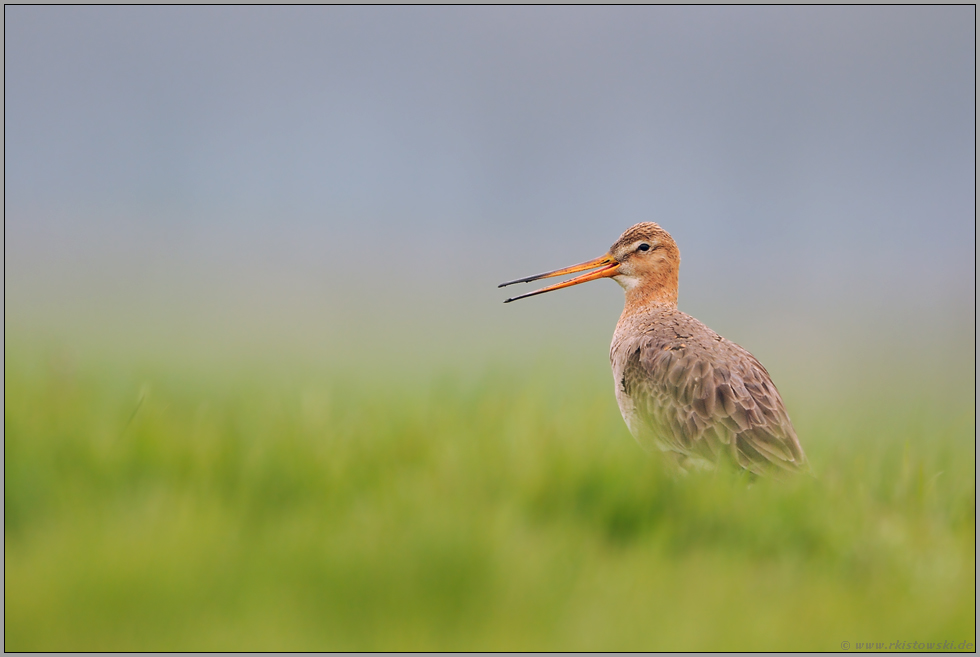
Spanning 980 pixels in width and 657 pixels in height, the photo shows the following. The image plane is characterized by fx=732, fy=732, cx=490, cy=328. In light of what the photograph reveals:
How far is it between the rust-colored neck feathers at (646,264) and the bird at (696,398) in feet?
0.85

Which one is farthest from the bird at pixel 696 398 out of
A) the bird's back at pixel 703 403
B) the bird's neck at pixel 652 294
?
the bird's neck at pixel 652 294

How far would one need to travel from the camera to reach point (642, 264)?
722 centimetres

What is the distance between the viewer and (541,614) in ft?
9.46

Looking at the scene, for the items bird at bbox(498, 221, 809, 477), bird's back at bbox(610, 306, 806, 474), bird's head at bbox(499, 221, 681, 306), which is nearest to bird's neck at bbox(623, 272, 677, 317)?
bird's head at bbox(499, 221, 681, 306)

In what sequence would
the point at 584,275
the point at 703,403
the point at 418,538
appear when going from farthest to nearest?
the point at 584,275
the point at 703,403
the point at 418,538

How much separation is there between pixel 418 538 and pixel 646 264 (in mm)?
4837

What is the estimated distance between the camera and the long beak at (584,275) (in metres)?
6.76

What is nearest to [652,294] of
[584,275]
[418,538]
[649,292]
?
[649,292]

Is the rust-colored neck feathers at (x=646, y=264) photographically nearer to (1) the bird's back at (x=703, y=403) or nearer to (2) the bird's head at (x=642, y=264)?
(2) the bird's head at (x=642, y=264)

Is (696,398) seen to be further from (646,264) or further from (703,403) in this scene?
(646,264)

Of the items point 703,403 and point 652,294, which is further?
point 652,294

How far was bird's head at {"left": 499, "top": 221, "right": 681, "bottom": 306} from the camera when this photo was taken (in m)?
7.21

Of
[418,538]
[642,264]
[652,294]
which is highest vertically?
[642,264]

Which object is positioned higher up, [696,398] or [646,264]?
[646,264]
